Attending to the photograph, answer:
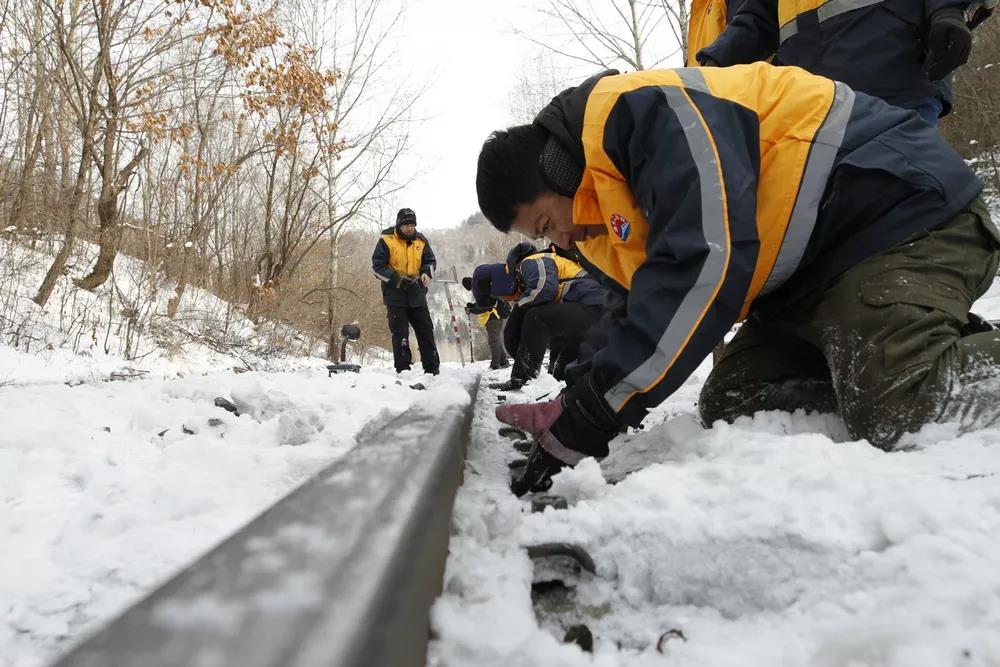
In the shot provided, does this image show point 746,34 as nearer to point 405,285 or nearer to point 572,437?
point 572,437

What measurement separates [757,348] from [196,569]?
6.72ft

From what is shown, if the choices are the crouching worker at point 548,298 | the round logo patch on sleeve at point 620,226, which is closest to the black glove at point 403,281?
the crouching worker at point 548,298

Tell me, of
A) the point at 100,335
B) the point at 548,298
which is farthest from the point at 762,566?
the point at 100,335

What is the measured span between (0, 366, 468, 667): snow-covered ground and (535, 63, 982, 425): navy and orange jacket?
0.79 meters

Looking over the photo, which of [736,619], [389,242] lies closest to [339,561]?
[736,619]

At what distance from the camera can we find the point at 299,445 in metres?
→ 1.78

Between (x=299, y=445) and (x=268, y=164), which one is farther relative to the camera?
(x=268, y=164)

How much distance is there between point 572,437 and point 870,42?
190 cm

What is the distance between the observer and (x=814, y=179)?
146 cm

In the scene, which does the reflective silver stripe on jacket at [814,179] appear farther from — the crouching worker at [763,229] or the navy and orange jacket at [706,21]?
the navy and orange jacket at [706,21]

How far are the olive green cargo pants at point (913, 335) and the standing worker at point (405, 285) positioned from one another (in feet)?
17.0

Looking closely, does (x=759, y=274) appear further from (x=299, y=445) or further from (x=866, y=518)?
(x=299, y=445)

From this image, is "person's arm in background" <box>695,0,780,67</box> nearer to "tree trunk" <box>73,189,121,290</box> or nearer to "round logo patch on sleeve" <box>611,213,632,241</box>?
"round logo patch on sleeve" <box>611,213,632,241</box>

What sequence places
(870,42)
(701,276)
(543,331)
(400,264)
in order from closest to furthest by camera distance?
(701,276), (870,42), (543,331), (400,264)
